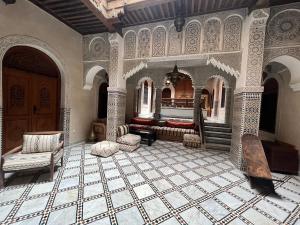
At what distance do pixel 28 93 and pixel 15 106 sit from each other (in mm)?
493

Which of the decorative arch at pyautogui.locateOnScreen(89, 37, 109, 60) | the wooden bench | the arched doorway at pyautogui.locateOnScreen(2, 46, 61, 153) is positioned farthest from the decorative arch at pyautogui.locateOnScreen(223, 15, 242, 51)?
the arched doorway at pyautogui.locateOnScreen(2, 46, 61, 153)

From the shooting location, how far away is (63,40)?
469 cm

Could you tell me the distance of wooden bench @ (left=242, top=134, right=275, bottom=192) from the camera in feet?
9.22

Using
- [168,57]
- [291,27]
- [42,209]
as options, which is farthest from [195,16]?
[42,209]

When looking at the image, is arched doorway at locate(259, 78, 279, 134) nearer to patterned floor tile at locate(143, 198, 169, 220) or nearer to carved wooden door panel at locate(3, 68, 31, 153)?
patterned floor tile at locate(143, 198, 169, 220)

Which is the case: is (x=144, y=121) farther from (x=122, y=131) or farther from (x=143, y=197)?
(x=143, y=197)

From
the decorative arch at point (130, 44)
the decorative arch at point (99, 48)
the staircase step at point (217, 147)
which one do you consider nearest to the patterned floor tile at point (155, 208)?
the staircase step at point (217, 147)

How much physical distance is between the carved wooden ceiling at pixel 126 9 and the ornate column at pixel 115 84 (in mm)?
449

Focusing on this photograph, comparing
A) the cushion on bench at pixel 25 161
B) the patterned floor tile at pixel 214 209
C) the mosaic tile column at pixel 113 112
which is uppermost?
the mosaic tile column at pixel 113 112

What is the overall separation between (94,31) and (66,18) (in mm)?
891

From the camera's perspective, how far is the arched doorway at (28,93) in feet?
12.1

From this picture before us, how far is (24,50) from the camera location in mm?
3912

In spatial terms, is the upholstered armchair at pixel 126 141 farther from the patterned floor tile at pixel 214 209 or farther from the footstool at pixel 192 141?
the patterned floor tile at pixel 214 209

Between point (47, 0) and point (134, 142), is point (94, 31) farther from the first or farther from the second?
point (134, 142)
